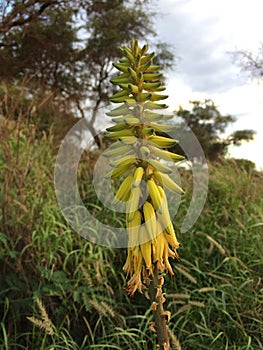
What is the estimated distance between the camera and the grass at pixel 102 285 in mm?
4188

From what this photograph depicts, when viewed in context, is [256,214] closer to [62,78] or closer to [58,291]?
[58,291]

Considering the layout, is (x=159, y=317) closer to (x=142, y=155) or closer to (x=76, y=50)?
(x=142, y=155)

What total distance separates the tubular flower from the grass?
2.33 meters

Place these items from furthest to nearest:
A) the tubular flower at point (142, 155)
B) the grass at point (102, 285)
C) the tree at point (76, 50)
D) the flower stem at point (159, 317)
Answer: the tree at point (76, 50) → the grass at point (102, 285) → the tubular flower at point (142, 155) → the flower stem at point (159, 317)

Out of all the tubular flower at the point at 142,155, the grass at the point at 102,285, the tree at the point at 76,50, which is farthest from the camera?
the tree at the point at 76,50

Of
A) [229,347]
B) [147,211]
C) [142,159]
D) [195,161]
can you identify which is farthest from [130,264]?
[195,161]

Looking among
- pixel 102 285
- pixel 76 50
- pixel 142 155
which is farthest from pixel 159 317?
pixel 76 50

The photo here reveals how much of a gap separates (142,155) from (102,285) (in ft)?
10.8

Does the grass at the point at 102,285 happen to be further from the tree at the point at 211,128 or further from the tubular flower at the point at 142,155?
the tree at the point at 211,128

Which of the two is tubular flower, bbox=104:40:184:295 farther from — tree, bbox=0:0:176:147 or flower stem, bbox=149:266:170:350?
tree, bbox=0:0:176:147

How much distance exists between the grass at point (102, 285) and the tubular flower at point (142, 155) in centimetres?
233

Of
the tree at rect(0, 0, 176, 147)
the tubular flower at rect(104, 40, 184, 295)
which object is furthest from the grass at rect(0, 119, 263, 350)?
the tree at rect(0, 0, 176, 147)

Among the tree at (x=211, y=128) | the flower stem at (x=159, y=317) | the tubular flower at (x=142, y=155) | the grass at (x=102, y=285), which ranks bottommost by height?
the grass at (x=102, y=285)

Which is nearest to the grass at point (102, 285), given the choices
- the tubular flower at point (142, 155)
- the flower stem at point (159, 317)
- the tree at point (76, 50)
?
the tubular flower at point (142, 155)
